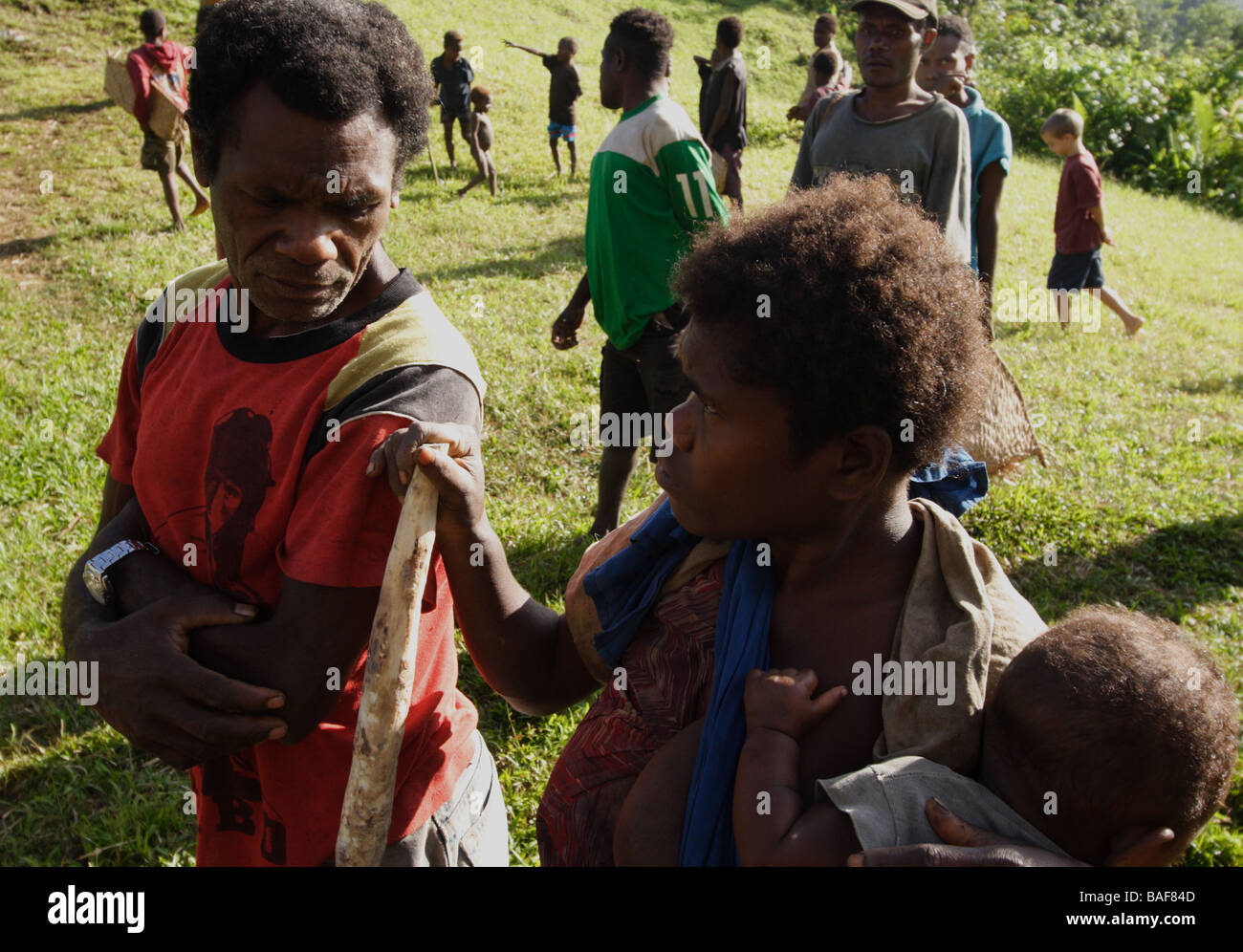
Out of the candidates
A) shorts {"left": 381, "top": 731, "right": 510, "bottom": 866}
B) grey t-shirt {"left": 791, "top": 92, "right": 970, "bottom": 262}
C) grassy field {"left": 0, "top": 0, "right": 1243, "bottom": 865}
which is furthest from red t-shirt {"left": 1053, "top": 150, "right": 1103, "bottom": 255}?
shorts {"left": 381, "top": 731, "right": 510, "bottom": 866}

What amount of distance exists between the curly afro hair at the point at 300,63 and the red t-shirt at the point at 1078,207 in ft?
27.3

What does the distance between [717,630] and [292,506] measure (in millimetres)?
705

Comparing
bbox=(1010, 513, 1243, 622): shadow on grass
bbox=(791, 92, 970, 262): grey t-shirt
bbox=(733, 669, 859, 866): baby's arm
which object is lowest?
bbox=(1010, 513, 1243, 622): shadow on grass

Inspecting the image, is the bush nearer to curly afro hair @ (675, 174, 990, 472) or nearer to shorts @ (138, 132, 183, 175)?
shorts @ (138, 132, 183, 175)

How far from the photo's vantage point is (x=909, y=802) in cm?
132

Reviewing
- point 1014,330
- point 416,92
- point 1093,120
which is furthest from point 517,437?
point 1093,120

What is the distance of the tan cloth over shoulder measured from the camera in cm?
140

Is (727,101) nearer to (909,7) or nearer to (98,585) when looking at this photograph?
(909,7)

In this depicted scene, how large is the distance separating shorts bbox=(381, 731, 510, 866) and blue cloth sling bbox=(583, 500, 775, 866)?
1.32ft

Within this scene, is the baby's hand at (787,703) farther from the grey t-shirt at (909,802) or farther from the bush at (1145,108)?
the bush at (1145,108)

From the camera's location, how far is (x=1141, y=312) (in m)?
10.1

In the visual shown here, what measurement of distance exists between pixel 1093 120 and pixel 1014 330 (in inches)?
496
